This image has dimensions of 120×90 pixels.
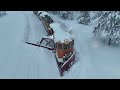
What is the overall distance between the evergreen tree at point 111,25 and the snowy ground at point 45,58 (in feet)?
2.08

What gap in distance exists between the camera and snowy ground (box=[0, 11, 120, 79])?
10248mm

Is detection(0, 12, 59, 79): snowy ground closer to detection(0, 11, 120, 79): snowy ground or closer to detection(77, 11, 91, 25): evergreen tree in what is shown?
detection(0, 11, 120, 79): snowy ground

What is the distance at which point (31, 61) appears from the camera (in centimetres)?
1147

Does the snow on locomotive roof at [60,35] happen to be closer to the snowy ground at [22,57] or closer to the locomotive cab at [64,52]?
the locomotive cab at [64,52]

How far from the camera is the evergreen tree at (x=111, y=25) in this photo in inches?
584

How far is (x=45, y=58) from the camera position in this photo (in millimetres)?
11898

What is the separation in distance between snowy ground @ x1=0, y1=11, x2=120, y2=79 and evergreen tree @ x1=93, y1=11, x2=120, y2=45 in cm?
63

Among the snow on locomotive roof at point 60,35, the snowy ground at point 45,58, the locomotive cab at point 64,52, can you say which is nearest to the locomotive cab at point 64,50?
the locomotive cab at point 64,52

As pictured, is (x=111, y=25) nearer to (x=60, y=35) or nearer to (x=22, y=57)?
(x=60, y=35)

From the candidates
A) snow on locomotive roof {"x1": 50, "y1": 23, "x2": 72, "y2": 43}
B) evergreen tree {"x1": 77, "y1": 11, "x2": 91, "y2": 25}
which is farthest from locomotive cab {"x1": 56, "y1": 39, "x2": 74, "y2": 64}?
evergreen tree {"x1": 77, "y1": 11, "x2": 91, "y2": 25}

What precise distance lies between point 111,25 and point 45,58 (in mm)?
5085
